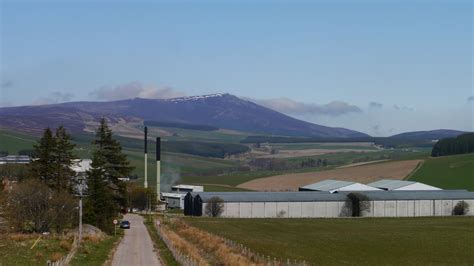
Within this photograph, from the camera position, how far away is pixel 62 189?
74.4m

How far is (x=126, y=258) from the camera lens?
47.3m

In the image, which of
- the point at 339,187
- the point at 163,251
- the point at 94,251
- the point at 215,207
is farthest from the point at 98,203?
the point at 339,187

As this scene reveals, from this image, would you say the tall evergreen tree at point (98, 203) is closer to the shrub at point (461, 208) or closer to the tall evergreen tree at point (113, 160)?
the tall evergreen tree at point (113, 160)

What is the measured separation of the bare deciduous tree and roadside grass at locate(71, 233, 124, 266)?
57.9 meters

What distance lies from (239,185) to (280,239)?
11721 cm

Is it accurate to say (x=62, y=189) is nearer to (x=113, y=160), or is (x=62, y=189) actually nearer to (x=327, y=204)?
(x=113, y=160)

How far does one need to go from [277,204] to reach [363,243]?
60115 mm

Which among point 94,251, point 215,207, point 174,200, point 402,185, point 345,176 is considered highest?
point 94,251

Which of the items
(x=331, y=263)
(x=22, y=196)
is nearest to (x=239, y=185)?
(x=22, y=196)

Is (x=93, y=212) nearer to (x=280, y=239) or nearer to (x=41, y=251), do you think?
(x=280, y=239)

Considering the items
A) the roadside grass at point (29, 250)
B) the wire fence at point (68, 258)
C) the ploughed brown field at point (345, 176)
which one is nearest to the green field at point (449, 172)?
the ploughed brown field at point (345, 176)

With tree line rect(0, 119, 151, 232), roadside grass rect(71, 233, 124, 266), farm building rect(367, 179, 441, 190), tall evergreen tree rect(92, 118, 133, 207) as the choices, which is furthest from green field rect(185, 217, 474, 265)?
farm building rect(367, 179, 441, 190)

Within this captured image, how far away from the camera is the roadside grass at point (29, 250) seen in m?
40.6

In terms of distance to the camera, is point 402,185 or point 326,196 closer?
point 326,196
